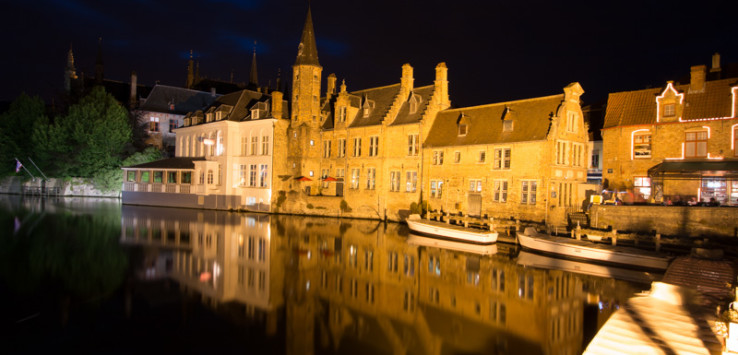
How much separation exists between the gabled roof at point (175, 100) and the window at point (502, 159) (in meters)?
49.6

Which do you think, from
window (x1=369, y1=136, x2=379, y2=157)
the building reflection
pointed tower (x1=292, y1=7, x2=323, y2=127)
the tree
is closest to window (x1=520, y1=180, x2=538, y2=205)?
the building reflection

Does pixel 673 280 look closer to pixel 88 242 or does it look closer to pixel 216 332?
pixel 216 332

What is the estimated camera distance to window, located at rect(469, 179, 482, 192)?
34.0 metres

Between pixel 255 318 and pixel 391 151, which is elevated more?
pixel 391 151

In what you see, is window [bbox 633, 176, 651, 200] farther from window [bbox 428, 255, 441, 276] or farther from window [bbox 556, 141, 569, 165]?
window [bbox 428, 255, 441, 276]

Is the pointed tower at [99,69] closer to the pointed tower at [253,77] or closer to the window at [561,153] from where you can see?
the pointed tower at [253,77]

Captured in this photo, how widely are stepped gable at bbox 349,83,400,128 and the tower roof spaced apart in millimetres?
5834

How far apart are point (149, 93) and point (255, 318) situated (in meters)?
65.9

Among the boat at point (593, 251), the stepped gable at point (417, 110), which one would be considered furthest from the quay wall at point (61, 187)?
the boat at point (593, 251)

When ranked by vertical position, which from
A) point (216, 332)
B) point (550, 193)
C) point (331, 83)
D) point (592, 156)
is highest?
point (331, 83)

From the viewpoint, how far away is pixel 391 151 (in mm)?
39531

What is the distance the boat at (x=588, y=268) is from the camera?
775 inches

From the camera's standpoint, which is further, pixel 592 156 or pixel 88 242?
pixel 592 156

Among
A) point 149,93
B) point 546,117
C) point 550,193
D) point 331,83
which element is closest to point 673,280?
point 550,193
